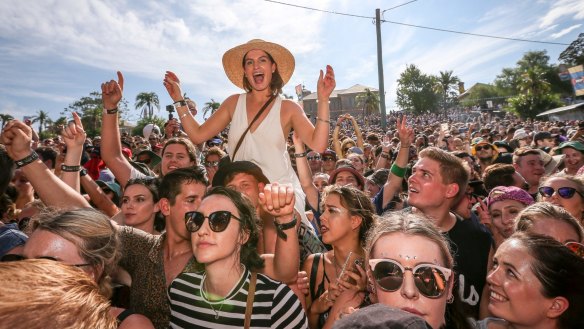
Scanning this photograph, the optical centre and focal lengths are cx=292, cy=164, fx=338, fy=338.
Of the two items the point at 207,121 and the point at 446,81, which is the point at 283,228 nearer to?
the point at 207,121

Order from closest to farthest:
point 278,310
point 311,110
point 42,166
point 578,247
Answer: point 278,310 < point 578,247 < point 42,166 < point 311,110

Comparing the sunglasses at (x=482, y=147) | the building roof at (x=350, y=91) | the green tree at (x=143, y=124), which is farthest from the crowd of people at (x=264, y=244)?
the building roof at (x=350, y=91)

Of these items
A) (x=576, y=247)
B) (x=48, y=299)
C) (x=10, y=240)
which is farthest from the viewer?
(x=576, y=247)

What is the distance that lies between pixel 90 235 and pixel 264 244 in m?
1.37

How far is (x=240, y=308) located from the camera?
192 centimetres

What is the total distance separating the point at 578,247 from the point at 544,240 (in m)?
0.49

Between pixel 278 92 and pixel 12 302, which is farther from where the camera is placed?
pixel 278 92

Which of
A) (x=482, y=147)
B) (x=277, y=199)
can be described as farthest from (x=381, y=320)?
(x=482, y=147)

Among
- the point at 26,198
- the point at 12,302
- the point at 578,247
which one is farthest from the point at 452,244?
the point at 26,198

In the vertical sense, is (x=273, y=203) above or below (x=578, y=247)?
above

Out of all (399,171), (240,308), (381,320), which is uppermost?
(381,320)

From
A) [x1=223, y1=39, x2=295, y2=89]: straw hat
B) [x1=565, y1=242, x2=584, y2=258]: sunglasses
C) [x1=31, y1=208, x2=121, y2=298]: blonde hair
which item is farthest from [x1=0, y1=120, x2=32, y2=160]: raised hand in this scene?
[x1=565, y1=242, x2=584, y2=258]: sunglasses

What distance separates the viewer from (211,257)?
1997mm

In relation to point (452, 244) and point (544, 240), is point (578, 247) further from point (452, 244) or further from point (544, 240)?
point (452, 244)
